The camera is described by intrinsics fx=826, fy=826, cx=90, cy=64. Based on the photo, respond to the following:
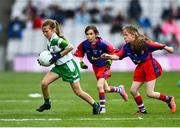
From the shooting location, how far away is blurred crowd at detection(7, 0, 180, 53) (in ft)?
126

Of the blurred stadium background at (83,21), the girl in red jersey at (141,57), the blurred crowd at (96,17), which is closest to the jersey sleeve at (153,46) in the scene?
the girl in red jersey at (141,57)

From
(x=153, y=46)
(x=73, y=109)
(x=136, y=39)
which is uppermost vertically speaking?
(x=136, y=39)

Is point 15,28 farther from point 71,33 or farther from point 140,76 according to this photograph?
point 140,76

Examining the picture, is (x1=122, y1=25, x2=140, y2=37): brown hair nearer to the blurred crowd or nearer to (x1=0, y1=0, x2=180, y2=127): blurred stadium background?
(x1=0, y1=0, x2=180, y2=127): blurred stadium background

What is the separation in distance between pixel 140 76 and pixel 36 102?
4.16m

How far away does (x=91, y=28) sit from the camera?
1683 cm

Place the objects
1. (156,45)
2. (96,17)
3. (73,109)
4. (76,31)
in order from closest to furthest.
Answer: (156,45) < (73,109) < (96,17) < (76,31)

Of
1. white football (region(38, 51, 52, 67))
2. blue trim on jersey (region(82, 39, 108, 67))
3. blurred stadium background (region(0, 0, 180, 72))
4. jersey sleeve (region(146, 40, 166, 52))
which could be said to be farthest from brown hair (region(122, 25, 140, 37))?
blurred stadium background (region(0, 0, 180, 72))

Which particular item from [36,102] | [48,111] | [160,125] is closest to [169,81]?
[36,102]

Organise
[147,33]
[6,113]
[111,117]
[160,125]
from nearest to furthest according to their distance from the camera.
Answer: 1. [160,125]
2. [111,117]
3. [6,113]
4. [147,33]

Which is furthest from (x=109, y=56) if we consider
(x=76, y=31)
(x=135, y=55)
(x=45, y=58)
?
(x=76, y=31)

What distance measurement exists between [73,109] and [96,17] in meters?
21.4

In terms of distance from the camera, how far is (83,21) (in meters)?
39.2

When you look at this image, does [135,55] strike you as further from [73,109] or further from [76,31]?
[76,31]
